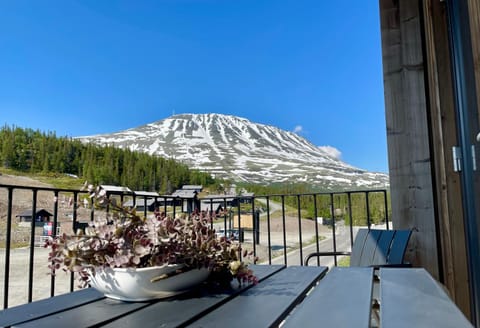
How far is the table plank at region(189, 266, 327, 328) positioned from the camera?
2.00ft

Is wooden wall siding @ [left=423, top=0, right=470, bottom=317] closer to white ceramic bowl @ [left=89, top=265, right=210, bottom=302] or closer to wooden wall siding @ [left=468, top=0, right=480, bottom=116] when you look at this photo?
wooden wall siding @ [left=468, top=0, right=480, bottom=116]

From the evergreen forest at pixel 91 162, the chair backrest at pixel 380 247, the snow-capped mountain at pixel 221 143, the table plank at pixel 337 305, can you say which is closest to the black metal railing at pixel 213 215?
the table plank at pixel 337 305

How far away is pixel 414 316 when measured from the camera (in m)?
0.60

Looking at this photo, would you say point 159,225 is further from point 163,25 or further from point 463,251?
point 163,25

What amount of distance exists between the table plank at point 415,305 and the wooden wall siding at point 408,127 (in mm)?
940

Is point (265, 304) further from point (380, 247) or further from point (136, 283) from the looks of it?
point (380, 247)

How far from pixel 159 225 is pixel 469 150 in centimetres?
143

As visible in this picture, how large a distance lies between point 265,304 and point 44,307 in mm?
513

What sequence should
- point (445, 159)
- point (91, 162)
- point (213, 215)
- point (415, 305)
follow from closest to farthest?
point (415, 305) → point (213, 215) → point (445, 159) → point (91, 162)

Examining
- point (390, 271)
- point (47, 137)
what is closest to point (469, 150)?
point (390, 271)

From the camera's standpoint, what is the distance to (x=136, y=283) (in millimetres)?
757

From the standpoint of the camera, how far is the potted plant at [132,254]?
2.51 feet

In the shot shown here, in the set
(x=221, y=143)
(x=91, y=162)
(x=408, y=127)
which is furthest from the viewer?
(x=221, y=143)

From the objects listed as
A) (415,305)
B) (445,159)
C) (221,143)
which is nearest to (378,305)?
(415,305)
